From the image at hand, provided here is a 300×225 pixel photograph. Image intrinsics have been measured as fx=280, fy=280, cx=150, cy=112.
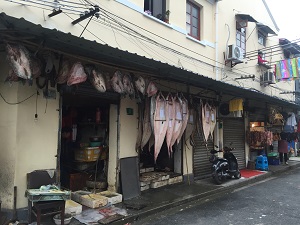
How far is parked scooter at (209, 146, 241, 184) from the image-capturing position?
10.0m

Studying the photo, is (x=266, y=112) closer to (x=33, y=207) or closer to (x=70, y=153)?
(x=70, y=153)

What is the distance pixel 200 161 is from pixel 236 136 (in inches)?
141

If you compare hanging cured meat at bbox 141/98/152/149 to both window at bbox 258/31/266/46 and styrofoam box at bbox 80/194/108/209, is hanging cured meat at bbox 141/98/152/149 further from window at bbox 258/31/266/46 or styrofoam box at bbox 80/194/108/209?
window at bbox 258/31/266/46

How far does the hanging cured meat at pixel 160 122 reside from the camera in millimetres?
7969

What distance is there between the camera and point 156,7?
9.61 m

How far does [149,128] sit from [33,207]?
3845mm

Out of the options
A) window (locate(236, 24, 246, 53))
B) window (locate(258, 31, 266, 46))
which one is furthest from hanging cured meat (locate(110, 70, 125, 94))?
window (locate(258, 31, 266, 46))

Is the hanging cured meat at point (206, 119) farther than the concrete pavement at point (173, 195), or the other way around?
the hanging cured meat at point (206, 119)

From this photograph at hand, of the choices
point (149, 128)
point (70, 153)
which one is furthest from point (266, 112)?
point (70, 153)

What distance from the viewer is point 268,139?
552 inches

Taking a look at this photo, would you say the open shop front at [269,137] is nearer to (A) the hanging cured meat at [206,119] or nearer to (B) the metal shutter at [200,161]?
(B) the metal shutter at [200,161]

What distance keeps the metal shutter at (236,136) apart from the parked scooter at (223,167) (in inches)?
66.7

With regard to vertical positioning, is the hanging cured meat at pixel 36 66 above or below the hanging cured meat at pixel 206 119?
above

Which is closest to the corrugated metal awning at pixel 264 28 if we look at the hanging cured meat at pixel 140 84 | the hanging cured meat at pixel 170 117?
the hanging cured meat at pixel 170 117
